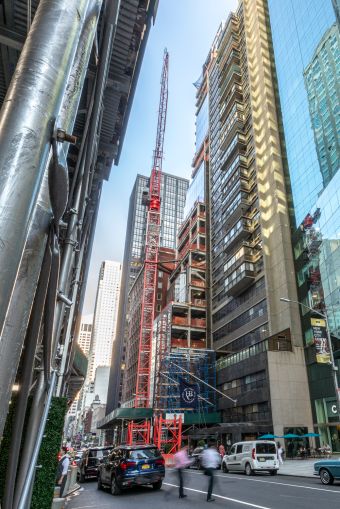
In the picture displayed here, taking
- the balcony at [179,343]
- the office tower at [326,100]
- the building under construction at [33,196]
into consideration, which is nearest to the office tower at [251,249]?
the balcony at [179,343]

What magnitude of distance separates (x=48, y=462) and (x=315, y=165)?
46.9 m

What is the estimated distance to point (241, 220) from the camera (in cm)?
5778

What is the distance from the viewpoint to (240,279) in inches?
2131

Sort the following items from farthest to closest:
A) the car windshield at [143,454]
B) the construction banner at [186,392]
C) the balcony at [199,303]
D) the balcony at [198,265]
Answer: the balcony at [198,265] → the balcony at [199,303] → the construction banner at [186,392] → the car windshield at [143,454]

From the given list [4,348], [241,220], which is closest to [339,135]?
[241,220]

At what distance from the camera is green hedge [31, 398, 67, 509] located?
683cm

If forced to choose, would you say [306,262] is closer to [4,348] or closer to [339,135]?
[339,135]

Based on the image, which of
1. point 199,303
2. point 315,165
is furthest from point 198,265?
point 315,165

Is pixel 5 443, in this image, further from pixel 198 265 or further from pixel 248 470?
pixel 198 265

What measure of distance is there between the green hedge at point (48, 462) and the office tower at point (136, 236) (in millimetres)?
110734

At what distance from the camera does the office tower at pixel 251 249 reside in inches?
1686

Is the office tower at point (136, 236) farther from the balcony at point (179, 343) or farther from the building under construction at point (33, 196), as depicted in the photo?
the building under construction at point (33, 196)

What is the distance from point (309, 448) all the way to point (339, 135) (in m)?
33.0

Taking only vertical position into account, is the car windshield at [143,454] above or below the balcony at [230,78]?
below
